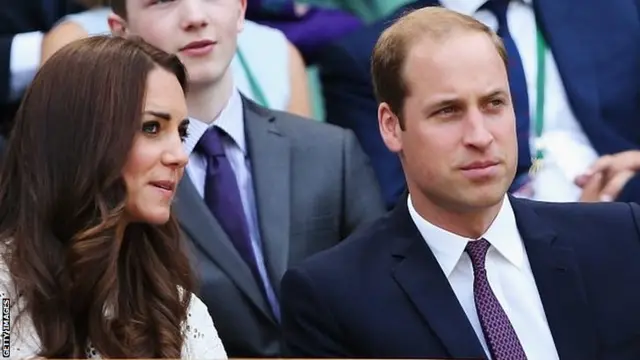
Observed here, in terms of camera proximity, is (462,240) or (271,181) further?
(271,181)

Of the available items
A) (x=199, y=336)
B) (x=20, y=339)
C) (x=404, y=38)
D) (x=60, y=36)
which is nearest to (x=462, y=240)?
(x=404, y=38)

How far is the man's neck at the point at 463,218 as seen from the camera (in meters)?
2.88

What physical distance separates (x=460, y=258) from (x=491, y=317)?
13 centimetres

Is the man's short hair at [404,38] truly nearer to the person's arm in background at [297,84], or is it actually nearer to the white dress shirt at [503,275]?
the white dress shirt at [503,275]

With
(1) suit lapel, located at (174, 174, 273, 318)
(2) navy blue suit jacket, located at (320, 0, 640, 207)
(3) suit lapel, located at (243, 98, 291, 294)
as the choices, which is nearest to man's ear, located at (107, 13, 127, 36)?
(3) suit lapel, located at (243, 98, 291, 294)

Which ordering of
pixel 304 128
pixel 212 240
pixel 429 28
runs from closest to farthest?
1. pixel 429 28
2. pixel 212 240
3. pixel 304 128

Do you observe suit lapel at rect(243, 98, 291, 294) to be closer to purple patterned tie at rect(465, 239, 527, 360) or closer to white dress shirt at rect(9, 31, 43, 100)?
white dress shirt at rect(9, 31, 43, 100)

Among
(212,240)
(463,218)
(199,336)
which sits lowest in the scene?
(212,240)

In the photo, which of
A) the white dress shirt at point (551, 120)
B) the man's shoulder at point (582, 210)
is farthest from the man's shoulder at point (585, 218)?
the white dress shirt at point (551, 120)

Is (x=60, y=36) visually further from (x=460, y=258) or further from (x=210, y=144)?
(x=460, y=258)

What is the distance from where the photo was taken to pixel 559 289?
2.86 m

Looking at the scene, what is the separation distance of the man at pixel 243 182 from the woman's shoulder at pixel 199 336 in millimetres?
398

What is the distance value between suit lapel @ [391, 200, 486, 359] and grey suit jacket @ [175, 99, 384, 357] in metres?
0.55

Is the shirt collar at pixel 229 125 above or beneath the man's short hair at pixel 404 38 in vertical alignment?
beneath
